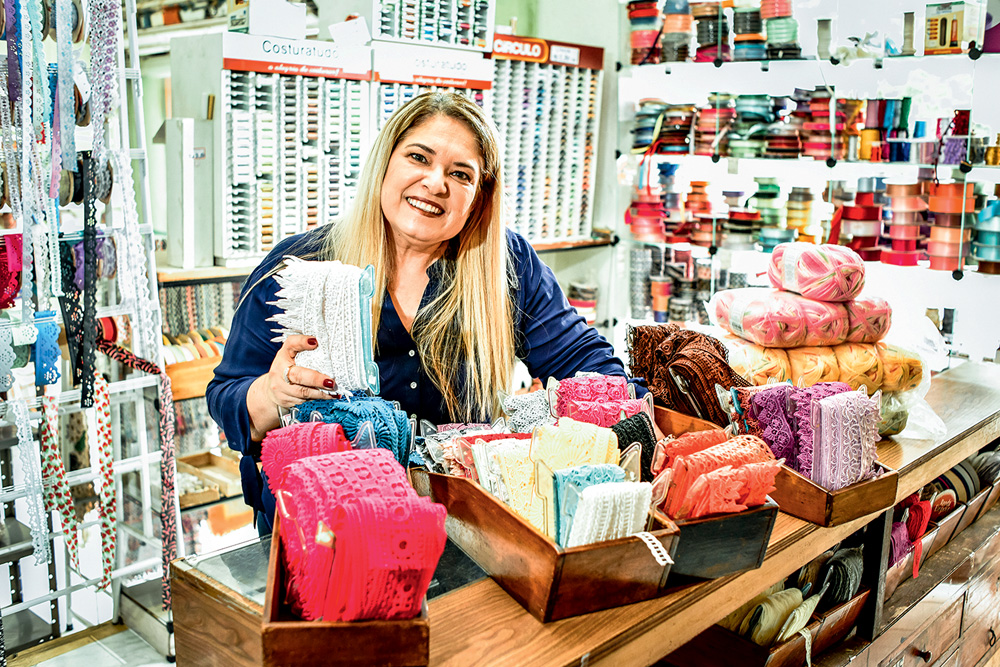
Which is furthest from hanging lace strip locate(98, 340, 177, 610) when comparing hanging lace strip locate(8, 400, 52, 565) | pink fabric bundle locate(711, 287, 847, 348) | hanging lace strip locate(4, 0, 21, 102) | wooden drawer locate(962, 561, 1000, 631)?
wooden drawer locate(962, 561, 1000, 631)

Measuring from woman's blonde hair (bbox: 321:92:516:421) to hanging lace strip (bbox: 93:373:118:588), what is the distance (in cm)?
98

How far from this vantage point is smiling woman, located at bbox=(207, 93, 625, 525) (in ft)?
6.46

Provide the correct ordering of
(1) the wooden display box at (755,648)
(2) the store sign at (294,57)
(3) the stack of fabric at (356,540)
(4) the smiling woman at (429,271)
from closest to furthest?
1. (3) the stack of fabric at (356,540)
2. (1) the wooden display box at (755,648)
3. (4) the smiling woman at (429,271)
4. (2) the store sign at (294,57)

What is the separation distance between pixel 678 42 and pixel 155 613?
3271 mm

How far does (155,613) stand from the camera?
2.99m

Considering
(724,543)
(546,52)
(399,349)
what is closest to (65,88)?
(399,349)

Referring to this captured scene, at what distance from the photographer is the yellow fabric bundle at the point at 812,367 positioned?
81.2 inches

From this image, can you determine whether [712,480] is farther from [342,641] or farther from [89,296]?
[89,296]

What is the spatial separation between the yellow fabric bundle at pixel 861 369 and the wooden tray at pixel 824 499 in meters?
0.39

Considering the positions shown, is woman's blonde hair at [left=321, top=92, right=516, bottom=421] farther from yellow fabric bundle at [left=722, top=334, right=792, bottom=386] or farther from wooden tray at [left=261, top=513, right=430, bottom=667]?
wooden tray at [left=261, top=513, right=430, bottom=667]

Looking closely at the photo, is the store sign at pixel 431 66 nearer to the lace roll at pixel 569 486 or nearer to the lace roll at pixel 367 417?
the lace roll at pixel 367 417

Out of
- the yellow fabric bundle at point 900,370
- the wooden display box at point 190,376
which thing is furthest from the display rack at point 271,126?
the yellow fabric bundle at point 900,370

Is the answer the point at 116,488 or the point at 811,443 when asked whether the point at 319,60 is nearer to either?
the point at 116,488

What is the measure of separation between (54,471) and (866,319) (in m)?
2.28
